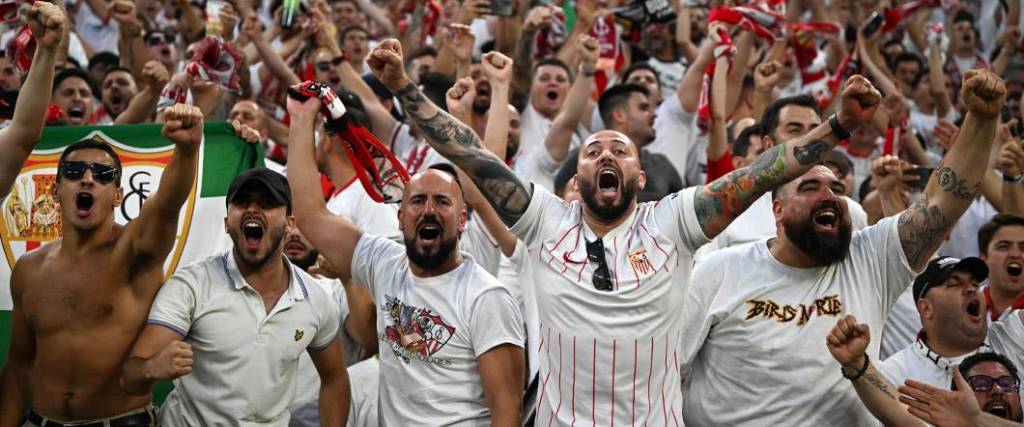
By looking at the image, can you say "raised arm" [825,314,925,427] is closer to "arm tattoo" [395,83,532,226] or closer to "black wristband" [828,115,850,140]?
"black wristband" [828,115,850,140]

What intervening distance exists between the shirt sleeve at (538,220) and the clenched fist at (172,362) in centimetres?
139

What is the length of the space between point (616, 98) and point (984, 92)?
3624 millimetres

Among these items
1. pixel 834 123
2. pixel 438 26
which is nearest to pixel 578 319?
pixel 834 123

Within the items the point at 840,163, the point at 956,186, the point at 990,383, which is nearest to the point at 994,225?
the point at 840,163

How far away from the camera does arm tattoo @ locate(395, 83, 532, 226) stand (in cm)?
505

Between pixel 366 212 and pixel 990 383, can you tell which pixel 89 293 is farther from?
pixel 990 383

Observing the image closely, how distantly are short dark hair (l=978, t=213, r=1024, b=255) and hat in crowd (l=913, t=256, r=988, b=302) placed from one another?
2.55 ft

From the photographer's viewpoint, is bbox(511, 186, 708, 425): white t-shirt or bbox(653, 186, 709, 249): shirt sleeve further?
bbox(653, 186, 709, 249): shirt sleeve

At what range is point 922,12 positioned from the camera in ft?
44.1

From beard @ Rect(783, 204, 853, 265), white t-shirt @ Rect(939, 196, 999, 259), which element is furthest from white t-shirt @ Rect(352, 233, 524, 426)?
white t-shirt @ Rect(939, 196, 999, 259)

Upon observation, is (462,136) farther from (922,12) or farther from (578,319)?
(922,12)

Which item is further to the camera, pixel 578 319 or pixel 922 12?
pixel 922 12

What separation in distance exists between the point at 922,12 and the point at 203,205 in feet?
31.4

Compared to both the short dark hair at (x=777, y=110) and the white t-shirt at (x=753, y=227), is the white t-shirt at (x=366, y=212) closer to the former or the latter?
the white t-shirt at (x=753, y=227)
